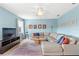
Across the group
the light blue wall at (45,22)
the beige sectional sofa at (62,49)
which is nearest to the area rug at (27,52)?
the beige sectional sofa at (62,49)

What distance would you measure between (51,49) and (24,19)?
3444 mm

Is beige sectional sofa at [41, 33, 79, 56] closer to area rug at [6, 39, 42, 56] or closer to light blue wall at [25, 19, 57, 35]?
area rug at [6, 39, 42, 56]

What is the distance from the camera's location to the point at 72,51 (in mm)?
3180

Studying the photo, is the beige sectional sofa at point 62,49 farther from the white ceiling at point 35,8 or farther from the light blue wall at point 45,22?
the light blue wall at point 45,22

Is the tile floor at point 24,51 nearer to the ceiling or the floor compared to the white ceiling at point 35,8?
nearer to the floor

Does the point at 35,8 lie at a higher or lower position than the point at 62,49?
higher

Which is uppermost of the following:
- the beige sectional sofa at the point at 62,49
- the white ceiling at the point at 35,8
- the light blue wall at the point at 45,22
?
the white ceiling at the point at 35,8

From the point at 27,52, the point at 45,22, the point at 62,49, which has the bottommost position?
the point at 27,52

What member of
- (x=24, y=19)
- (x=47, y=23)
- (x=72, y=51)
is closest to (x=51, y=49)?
(x=72, y=51)

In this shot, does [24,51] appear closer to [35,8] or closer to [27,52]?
[27,52]

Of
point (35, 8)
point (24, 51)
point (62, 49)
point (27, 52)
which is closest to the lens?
point (62, 49)

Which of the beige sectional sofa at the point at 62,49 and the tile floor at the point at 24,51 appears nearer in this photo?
the beige sectional sofa at the point at 62,49

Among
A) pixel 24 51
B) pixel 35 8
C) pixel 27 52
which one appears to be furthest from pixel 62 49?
pixel 35 8

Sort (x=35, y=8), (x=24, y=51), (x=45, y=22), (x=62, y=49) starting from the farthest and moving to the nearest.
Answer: (x=45, y=22) → (x=35, y=8) → (x=24, y=51) → (x=62, y=49)
